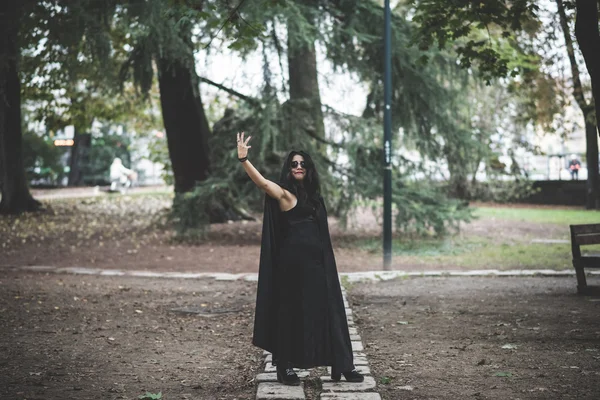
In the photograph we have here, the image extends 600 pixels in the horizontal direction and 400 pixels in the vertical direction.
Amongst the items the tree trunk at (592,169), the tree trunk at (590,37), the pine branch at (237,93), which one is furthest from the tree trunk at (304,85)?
the tree trunk at (592,169)

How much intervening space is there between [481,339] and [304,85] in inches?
469

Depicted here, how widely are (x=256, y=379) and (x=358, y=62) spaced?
12639mm

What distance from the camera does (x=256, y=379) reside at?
608 centimetres

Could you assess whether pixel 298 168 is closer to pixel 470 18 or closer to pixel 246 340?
pixel 246 340

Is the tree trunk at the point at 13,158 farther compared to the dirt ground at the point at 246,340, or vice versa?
the tree trunk at the point at 13,158

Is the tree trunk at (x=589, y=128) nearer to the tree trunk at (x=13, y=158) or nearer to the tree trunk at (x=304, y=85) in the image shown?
the tree trunk at (x=304, y=85)

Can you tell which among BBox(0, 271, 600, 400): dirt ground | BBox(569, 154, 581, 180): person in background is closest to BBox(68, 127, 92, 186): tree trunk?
BBox(569, 154, 581, 180): person in background

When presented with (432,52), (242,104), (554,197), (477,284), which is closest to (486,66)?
(477,284)

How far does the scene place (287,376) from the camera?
231 inches

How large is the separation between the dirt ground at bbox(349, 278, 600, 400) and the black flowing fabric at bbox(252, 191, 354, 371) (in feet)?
1.87

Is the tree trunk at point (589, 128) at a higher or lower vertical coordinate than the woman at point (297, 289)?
higher

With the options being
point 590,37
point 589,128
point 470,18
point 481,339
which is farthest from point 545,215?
point 481,339

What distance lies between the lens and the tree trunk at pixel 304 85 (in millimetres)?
15901

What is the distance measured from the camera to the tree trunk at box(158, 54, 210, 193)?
809 inches
